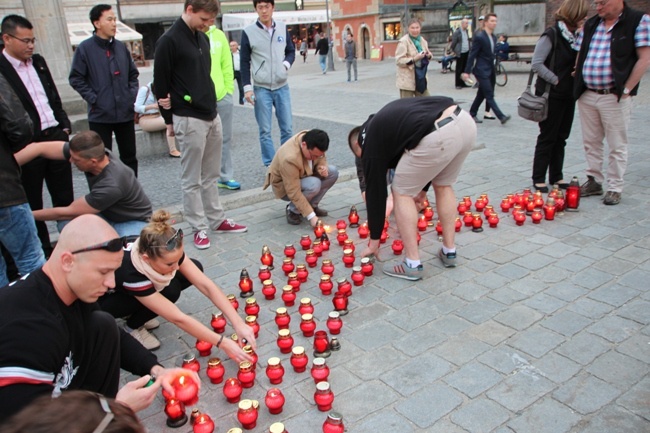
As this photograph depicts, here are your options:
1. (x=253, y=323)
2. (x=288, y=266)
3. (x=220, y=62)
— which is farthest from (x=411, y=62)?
(x=253, y=323)

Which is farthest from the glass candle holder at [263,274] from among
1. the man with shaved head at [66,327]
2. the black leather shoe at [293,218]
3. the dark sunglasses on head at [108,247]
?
the dark sunglasses on head at [108,247]

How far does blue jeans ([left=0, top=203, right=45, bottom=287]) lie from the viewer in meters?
3.80

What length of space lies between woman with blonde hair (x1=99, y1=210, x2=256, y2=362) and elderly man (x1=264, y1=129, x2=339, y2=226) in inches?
83.2

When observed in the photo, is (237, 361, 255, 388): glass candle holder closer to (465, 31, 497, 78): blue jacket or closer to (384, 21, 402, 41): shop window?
(465, 31, 497, 78): blue jacket

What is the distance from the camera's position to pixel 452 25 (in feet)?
72.5

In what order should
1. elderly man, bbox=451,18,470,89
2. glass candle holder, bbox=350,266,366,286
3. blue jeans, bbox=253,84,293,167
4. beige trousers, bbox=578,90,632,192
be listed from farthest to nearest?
elderly man, bbox=451,18,470,89
blue jeans, bbox=253,84,293,167
beige trousers, bbox=578,90,632,192
glass candle holder, bbox=350,266,366,286

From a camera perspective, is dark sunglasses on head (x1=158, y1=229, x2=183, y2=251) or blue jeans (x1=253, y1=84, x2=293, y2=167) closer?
dark sunglasses on head (x1=158, y1=229, x2=183, y2=251)

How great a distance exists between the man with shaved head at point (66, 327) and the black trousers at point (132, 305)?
3.07 ft

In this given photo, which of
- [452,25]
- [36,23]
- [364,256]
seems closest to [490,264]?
[364,256]

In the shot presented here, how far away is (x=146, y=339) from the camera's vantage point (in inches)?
141

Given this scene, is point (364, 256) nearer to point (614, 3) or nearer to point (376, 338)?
point (376, 338)

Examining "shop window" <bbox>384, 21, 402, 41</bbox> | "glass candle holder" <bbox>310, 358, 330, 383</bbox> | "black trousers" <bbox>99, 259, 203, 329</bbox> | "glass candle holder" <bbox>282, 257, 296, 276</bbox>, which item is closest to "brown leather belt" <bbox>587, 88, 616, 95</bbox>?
"glass candle holder" <bbox>282, 257, 296, 276</bbox>

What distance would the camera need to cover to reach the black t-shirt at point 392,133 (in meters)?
3.94

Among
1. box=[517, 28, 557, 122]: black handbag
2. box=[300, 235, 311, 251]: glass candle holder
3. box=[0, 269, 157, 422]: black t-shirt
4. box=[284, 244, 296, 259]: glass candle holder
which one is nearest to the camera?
box=[0, 269, 157, 422]: black t-shirt
